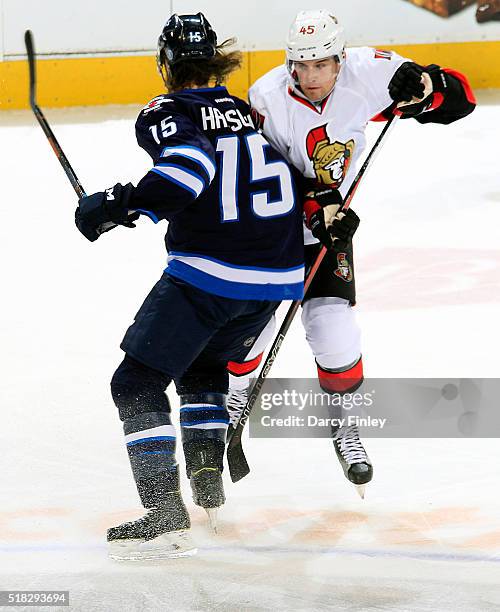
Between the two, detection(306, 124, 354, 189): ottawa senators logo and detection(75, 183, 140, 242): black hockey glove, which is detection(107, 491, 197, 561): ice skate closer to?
detection(75, 183, 140, 242): black hockey glove

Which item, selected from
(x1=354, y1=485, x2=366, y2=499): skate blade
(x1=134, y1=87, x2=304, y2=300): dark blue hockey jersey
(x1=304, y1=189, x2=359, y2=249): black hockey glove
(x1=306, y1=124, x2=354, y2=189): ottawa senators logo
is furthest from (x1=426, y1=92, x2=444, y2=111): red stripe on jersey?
(x1=354, y1=485, x2=366, y2=499): skate blade

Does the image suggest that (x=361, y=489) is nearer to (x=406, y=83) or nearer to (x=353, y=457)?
(x=353, y=457)

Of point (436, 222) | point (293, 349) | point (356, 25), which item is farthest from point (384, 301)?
point (356, 25)

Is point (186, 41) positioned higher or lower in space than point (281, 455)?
higher

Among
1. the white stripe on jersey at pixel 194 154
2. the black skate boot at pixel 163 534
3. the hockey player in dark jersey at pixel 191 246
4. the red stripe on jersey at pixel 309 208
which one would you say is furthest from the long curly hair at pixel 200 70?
the black skate boot at pixel 163 534

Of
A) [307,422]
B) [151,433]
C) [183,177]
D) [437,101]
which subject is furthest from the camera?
[307,422]

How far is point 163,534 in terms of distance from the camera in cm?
222

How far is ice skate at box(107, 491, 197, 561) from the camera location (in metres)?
2.21

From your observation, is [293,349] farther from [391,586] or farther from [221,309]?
[391,586]

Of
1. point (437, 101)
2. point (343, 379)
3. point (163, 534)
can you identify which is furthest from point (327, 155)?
point (163, 534)

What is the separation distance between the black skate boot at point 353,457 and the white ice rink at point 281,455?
70mm

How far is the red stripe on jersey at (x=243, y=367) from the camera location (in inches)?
110

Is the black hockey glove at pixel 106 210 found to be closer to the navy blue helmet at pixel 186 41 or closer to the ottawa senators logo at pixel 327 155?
the navy blue helmet at pixel 186 41

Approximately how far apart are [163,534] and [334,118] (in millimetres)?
986
